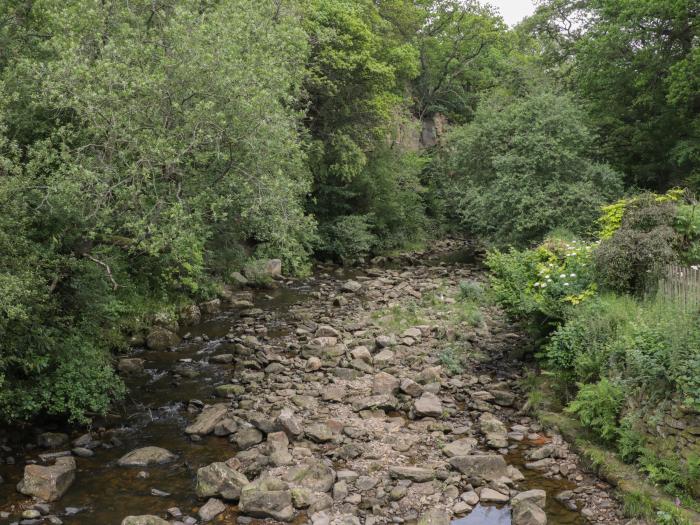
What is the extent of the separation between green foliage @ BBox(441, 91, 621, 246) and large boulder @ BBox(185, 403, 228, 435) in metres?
14.0

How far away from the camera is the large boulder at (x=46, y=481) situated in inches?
309

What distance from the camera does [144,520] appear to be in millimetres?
7180

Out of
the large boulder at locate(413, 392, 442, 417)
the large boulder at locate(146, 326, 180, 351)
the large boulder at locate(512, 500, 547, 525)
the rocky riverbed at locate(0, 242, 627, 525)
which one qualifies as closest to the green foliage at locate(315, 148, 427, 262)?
the rocky riverbed at locate(0, 242, 627, 525)

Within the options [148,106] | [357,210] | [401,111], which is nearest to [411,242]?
[357,210]

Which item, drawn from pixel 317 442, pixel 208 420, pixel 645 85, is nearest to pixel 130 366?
pixel 208 420

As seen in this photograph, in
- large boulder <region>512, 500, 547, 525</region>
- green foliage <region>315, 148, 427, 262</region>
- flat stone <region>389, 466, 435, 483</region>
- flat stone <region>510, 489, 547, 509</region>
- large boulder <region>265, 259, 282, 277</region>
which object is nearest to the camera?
large boulder <region>512, 500, 547, 525</region>

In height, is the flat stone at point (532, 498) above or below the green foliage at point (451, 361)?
below

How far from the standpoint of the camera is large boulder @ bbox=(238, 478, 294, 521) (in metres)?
7.64

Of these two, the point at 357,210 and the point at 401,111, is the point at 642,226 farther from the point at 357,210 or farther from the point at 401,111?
the point at 401,111

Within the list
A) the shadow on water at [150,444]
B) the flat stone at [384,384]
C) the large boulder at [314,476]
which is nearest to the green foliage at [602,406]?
the flat stone at [384,384]

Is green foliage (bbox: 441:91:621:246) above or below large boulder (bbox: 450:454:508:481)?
above

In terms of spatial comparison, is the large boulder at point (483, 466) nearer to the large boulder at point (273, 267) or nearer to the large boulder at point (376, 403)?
the large boulder at point (376, 403)

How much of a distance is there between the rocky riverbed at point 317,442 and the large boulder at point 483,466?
0.07ft

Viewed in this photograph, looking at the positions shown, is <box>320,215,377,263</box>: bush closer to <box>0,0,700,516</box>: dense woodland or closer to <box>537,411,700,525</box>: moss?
<box>0,0,700,516</box>: dense woodland
